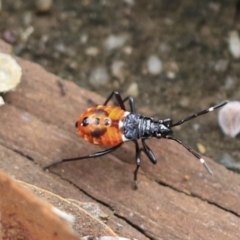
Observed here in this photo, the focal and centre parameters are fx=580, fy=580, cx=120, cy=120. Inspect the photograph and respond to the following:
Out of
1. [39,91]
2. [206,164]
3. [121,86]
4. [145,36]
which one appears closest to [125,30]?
[145,36]

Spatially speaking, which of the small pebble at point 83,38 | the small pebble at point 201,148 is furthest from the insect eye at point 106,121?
the small pebble at point 83,38

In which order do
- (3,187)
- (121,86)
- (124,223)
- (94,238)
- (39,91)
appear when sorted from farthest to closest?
1. (121,86)
2. (39,91)
3. (124,223)
4. (94,238)
5. (3,187)

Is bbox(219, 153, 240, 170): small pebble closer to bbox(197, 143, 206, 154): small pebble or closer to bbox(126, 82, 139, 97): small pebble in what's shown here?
bbox(197, 143, 206, 154): small pebble

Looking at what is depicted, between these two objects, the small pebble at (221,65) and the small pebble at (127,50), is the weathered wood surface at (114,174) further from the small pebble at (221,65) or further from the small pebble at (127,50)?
the small pebble at (221,65)

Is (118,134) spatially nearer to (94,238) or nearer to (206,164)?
(206,164)

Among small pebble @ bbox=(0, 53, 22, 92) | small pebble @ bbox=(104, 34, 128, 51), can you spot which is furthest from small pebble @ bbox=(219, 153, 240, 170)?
small pebble @ bbox=(0, 53, 22, 92)

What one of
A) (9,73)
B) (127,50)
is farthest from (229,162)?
(9,73)
